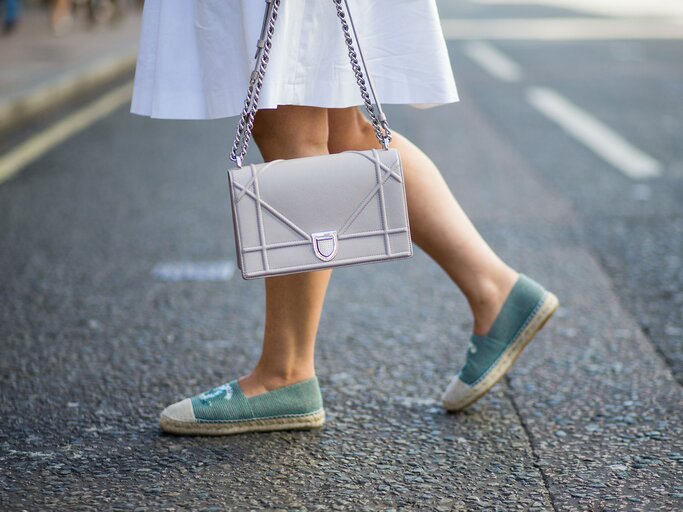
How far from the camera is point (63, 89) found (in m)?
8.16

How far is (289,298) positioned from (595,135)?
4.66m

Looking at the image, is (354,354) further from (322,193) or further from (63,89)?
(63,89)

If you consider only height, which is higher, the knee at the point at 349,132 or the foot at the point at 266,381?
the knee at the point at 349,132

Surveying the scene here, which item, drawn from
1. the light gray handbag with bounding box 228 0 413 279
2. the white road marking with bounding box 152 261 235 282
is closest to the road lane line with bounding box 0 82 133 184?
the white road marking with bounding box 152 261 235 282

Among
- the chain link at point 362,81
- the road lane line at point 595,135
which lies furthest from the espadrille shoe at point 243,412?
the road lane line at point 595,135

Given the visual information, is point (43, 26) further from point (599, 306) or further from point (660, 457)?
point (660, 457)

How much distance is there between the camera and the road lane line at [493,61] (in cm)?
967

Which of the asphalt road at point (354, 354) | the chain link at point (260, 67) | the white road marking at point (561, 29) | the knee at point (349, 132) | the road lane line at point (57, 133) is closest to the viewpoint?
the chain link at point (260, 67)

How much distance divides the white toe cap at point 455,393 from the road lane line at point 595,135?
316cm

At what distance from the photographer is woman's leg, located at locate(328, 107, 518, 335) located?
2.22 metres

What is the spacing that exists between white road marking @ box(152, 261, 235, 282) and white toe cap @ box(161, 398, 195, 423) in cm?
137

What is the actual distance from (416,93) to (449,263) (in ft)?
1.56

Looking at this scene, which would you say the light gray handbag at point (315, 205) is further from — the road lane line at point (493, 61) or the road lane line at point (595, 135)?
the road lane line at point (493, 61)

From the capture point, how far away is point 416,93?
A: 2029 millimetres
